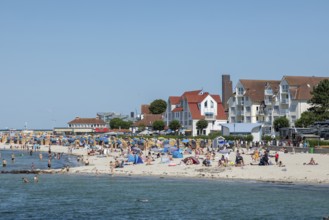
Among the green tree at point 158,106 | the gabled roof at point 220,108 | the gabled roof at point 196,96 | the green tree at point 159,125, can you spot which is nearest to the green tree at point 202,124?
the gabled roof at point 220,108

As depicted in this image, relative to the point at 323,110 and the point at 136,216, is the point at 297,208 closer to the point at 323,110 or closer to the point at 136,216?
the point at 136,216

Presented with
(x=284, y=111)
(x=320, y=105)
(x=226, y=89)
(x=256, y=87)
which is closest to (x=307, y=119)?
(x=320, y=105)

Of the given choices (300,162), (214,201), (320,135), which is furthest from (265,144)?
(214,201)

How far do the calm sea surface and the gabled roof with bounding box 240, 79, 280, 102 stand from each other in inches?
2374

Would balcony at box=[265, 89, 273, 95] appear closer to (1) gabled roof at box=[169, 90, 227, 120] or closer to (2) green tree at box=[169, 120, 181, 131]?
(1) gabled roof at box=[169, 90, 227, 120]

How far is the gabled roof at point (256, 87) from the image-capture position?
110 metres

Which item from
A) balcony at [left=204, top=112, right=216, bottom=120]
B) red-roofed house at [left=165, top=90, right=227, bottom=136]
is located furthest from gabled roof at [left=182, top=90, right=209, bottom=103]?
balcony at [left=204, top=112, right=216, bottom=120]

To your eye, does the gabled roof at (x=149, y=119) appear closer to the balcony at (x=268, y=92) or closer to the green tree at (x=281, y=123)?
the balcony at (x=268, y=92)

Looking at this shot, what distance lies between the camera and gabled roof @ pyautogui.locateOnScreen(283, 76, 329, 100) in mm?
100438

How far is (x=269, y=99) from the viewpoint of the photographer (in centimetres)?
10850

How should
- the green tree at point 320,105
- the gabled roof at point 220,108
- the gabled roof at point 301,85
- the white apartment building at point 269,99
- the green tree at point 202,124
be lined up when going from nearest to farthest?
the green tree at point 320,105 < the gabled roof at point 301,85 < the white apartment building at point 269,99 < the green tree at point 202,124 < the gabled roof at point 220,108

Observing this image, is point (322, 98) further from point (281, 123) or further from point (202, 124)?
point (202, 124)

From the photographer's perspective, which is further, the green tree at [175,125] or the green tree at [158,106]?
the green tree at [158,106]

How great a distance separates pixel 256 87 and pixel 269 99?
201 inches
